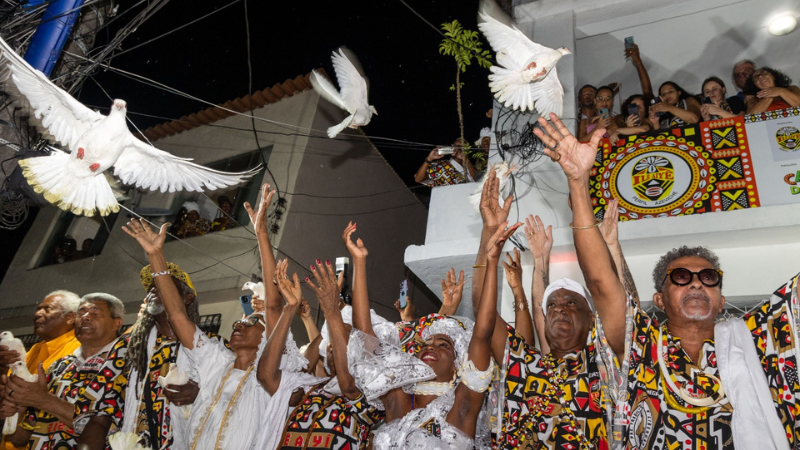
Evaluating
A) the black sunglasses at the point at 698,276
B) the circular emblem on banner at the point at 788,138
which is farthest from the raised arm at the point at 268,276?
the circular emblem on banner at the point at 788,138

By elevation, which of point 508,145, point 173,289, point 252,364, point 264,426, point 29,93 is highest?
point 508,145

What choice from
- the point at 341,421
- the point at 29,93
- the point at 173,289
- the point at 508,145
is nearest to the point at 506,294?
the point at 508,145

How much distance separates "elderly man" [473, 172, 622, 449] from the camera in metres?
2.73

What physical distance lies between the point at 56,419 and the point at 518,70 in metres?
3.84

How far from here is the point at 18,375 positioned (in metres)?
3.67

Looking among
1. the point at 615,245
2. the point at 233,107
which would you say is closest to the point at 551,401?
the point at 615,245

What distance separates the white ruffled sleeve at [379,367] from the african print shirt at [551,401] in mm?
433

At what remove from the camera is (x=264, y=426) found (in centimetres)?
354

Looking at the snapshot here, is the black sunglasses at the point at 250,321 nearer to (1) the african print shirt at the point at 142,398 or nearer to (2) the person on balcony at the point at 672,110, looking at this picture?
(1) the african print shirt at the point at 142,398

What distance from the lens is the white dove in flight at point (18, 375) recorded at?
3.67 m

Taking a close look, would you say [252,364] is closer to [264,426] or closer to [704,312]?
[264,426]

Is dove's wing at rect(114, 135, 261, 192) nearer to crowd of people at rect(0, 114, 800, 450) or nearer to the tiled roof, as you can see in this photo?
crowd of people at rect(0, 114, 800, 450)

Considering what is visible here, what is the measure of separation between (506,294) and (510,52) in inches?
98.9

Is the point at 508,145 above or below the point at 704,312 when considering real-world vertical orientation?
above
